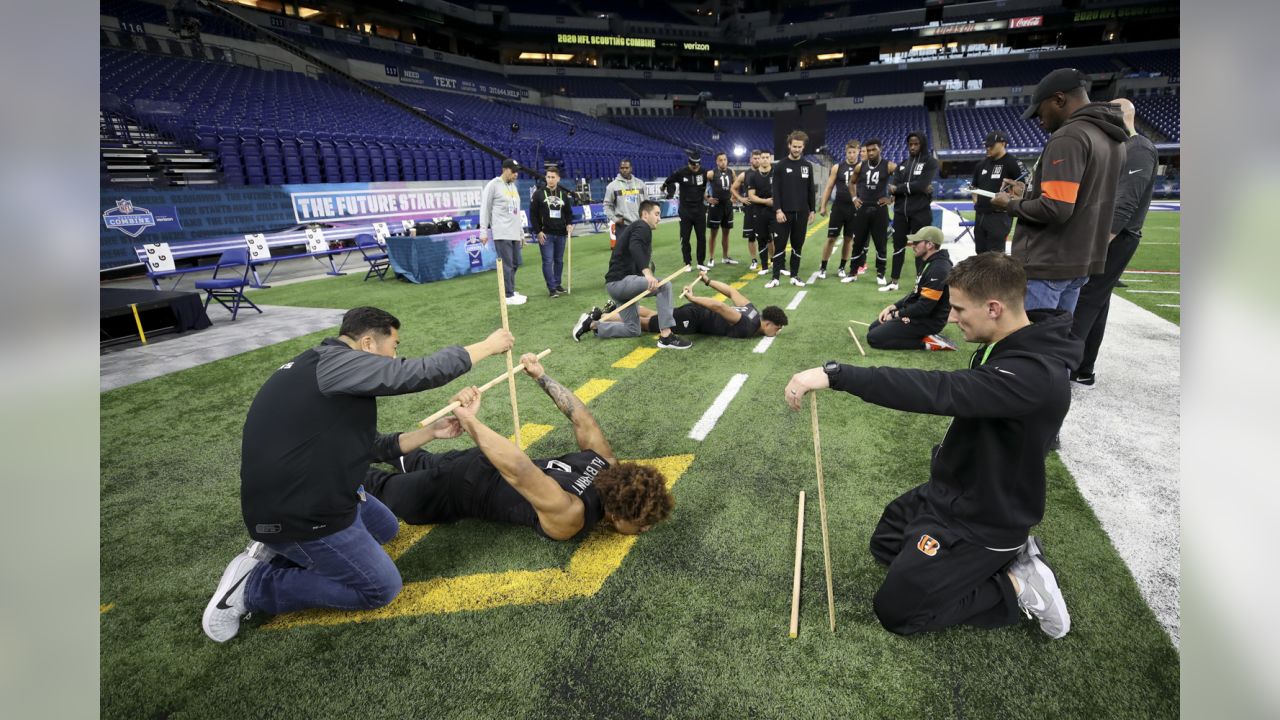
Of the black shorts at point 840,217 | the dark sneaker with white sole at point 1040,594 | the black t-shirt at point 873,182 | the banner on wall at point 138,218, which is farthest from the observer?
the banner on wall at point 138,218

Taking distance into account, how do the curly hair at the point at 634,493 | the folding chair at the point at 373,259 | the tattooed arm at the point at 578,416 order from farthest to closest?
the folding chair at the point at 373,259 → the tattooed arm at the point at 578,416 → the curly hair at the point at 634,493

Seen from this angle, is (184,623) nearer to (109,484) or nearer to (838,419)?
(109,484)

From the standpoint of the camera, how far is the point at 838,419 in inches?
180

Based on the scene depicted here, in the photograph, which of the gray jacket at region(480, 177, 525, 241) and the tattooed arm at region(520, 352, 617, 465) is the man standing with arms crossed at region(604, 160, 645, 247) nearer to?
the gray jacket at region(480, 177, 525, 241)

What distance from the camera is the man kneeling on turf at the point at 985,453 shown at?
2262 millimetres

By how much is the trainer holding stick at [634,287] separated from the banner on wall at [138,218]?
920 cm

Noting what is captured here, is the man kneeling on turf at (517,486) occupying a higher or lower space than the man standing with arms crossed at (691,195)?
lower

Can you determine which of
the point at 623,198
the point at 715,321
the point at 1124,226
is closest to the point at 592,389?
the point at 715,321

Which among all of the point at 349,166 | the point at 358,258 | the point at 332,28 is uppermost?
the point at 332,28

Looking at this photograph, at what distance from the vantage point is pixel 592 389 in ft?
17.6

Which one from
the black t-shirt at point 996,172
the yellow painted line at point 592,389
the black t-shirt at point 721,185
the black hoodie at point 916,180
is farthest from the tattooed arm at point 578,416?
the black t-shirt at point 721,185

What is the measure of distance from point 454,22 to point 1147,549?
43671 mm

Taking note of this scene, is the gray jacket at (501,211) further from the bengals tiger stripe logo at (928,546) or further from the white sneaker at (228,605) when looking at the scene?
the bengals tiger stripe logo at (928,546)
